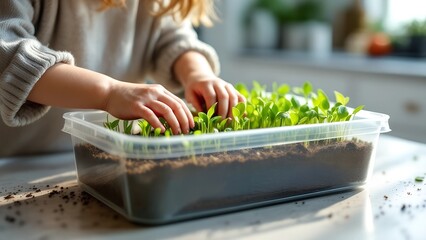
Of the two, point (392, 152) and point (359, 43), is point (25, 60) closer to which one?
point (392, 152)

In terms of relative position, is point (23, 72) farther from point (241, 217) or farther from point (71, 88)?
point (241, 217)

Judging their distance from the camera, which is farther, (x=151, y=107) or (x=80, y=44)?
(x=80, y=44)

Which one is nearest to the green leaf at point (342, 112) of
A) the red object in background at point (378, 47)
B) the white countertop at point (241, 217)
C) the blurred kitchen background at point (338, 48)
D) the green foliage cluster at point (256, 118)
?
the green foliage cluster at point (256, 118)

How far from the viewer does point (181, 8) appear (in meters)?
1.12

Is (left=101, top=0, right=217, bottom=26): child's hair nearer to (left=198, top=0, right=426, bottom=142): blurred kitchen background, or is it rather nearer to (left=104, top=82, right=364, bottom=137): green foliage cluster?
(left=104, top=82, right=364, bottom=137): green foliage cluster

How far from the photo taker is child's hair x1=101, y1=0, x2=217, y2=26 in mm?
1055

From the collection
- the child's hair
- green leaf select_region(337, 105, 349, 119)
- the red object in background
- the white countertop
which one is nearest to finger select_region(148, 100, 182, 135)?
the white countertop

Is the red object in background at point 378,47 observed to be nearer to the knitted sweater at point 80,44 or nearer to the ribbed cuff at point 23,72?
the knitted sweater at point 80,44

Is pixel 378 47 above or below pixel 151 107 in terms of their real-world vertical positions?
below

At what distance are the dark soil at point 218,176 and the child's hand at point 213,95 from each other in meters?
0.15

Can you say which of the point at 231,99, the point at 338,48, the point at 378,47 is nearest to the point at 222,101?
the point at 231,99

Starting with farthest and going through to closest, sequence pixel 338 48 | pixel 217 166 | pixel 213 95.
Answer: pixel 338 48 < pixel 213 95 < pixel 217 166

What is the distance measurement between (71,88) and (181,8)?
400 mm

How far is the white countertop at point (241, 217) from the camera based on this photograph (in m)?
0.62
